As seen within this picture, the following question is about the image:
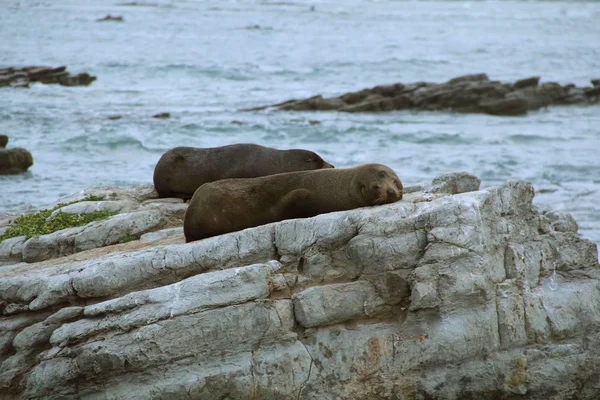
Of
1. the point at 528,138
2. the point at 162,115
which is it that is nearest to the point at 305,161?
the point at 528,138

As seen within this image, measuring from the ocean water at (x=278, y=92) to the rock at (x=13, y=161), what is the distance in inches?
Result: 19.6

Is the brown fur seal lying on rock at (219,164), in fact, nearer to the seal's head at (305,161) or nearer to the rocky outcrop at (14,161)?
the seal's head at (305,161)

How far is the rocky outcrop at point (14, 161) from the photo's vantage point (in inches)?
893

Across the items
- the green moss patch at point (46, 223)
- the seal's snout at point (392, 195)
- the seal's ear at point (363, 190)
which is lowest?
the green moss patch at point (46, 223)

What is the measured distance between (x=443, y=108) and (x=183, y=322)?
1149 inches

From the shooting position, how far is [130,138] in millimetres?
28422

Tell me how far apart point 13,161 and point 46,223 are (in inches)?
465

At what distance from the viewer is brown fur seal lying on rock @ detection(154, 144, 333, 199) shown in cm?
1215

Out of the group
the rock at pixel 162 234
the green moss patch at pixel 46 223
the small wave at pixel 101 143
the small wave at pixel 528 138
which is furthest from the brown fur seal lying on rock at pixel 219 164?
the small wave at pixel 528 138

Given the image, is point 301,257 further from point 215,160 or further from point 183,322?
point 215,160

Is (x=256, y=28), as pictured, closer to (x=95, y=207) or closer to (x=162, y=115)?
(x=162, y=115)

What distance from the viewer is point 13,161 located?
74.6ft

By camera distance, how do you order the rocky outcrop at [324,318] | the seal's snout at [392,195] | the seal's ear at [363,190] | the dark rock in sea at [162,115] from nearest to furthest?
the rocky outcrop at [324,318]
the seal's snout at [392,195]
the seal's ear at [363,190]
the dark rock in sea at [162,115]

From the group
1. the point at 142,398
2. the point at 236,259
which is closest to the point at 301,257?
the point at 236,259
